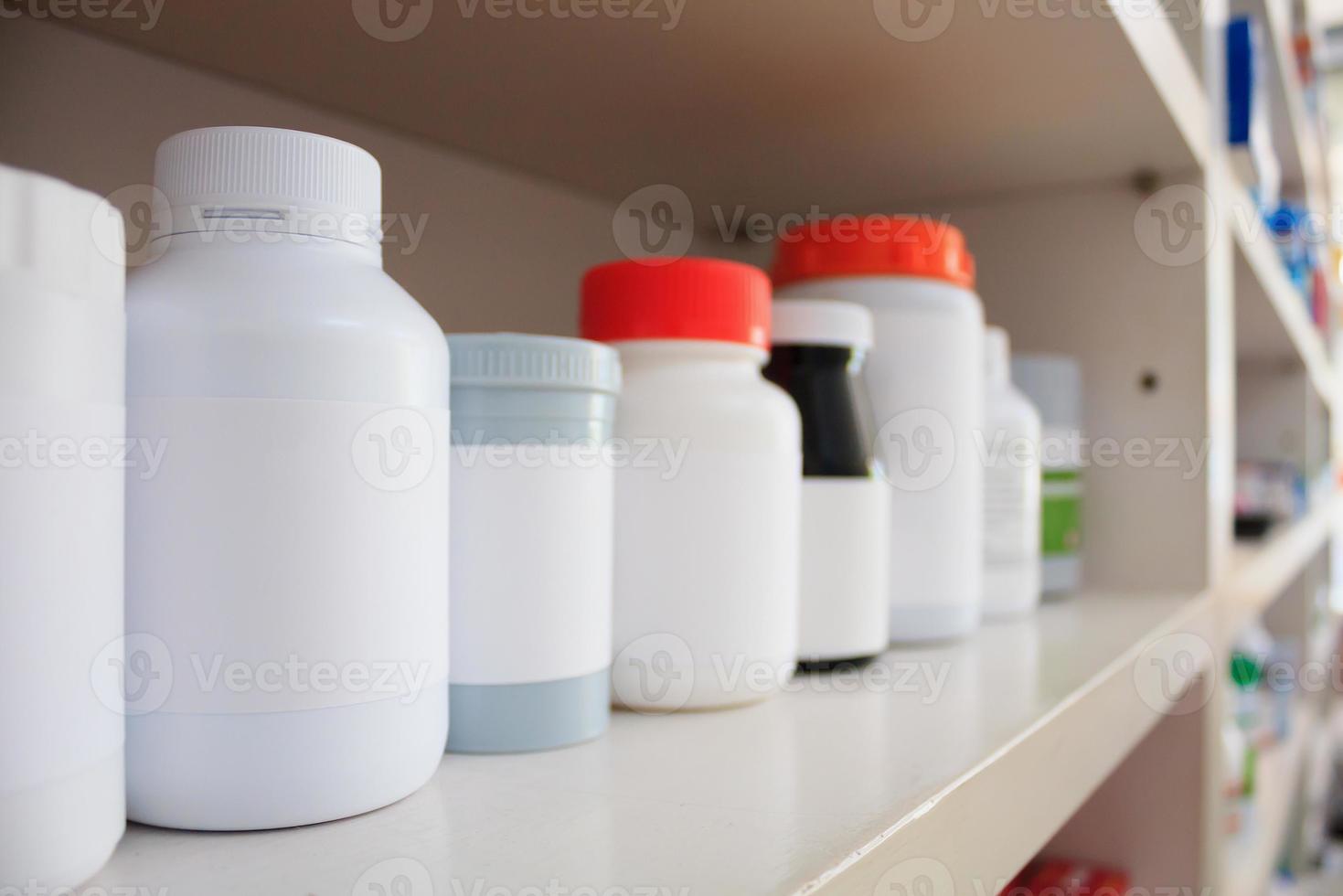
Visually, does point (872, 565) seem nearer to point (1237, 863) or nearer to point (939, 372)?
point (939, 372)

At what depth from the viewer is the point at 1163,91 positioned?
0.61 meters

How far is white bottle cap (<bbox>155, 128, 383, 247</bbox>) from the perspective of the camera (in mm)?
273

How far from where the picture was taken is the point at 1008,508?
652 mm

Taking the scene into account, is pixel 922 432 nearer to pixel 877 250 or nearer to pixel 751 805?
pixel 877 250

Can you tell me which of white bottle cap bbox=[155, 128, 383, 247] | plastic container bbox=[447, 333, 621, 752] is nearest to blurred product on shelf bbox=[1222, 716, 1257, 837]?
plastic container bbox=[447, 333, 621, 752]

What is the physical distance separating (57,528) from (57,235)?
0.19 feet

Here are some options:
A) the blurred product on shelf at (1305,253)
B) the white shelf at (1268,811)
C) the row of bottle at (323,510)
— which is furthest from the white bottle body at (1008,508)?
the blurred product on shelf at (1305,253)

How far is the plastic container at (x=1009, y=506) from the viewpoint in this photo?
0.65 meters

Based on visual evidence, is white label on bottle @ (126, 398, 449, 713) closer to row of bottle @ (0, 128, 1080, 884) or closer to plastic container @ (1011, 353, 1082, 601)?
row of bottle @ (0, 128, 1080, 884)

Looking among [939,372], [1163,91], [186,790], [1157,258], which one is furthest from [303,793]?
[1157,258]

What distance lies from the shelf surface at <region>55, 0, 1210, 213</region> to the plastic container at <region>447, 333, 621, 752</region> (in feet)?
0.60

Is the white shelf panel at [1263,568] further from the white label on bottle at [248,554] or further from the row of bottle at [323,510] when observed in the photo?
the white label on bottle at [248,554]

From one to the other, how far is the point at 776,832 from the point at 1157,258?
0.65 metres

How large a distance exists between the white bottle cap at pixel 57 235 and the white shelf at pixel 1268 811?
40.3 inches
